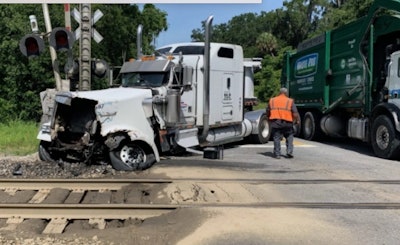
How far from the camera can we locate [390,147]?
12156mm

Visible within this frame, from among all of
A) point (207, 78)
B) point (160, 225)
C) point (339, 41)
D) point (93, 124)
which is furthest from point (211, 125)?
point (160, 225)

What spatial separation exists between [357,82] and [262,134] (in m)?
3.44

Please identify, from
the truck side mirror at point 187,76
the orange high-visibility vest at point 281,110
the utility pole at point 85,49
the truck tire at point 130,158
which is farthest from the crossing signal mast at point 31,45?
the orange high-visibility vest at point 281,110

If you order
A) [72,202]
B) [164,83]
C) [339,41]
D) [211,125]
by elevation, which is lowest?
[72,202]

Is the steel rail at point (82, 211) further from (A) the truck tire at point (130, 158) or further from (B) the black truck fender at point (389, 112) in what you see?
(B) the black truck fender at point (389, 112)

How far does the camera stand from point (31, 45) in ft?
36.7

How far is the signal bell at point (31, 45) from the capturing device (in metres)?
11.1

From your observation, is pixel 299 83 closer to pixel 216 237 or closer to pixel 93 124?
pixel 93 124

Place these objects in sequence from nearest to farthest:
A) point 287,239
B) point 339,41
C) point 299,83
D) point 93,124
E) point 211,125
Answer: point 287,239, point 93,124, point 211,125, point 339,41, point 299,83

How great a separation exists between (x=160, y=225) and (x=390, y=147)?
305 inches

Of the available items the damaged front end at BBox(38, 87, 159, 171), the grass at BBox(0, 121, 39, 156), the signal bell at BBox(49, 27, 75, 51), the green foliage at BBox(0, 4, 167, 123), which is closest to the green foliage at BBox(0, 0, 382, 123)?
the green foliage at BBox(0, 4, 167, 123)

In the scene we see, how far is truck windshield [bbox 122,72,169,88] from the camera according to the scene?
1159 centimetres

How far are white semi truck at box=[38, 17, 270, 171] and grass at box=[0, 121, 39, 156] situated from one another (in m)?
2.87

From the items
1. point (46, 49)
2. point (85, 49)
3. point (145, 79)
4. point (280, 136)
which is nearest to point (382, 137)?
point (280, 136)
